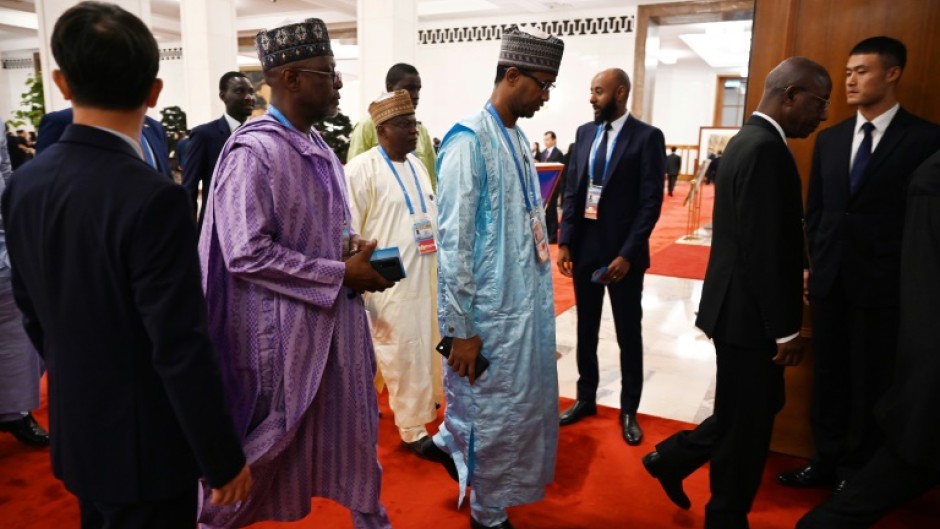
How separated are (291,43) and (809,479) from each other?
2.68m

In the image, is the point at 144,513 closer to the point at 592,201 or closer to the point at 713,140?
the point at 592,201

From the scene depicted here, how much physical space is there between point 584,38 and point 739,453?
12.8 meters

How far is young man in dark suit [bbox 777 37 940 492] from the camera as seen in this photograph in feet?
8.02

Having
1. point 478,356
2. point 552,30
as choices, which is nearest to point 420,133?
point 478,356

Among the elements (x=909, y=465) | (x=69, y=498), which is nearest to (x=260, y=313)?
(x=69, y=498)

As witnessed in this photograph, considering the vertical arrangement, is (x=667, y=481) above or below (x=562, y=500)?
above

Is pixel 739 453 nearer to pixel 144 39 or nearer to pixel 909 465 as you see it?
pixel 909 465

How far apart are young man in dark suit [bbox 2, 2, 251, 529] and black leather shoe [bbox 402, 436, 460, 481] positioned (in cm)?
121

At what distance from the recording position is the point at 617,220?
3.12 m

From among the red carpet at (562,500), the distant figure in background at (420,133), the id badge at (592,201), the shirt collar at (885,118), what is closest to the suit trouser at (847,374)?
the red carpet at (562,500)

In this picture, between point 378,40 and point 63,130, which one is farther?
point 378,40

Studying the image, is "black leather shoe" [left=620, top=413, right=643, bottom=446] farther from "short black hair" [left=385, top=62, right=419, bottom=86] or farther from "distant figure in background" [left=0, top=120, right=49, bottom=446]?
"distant figure in background" [left=0, top=120, right=49, bottom=446]

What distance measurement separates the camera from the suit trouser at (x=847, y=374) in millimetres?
2496

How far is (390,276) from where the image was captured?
1.80 meters
